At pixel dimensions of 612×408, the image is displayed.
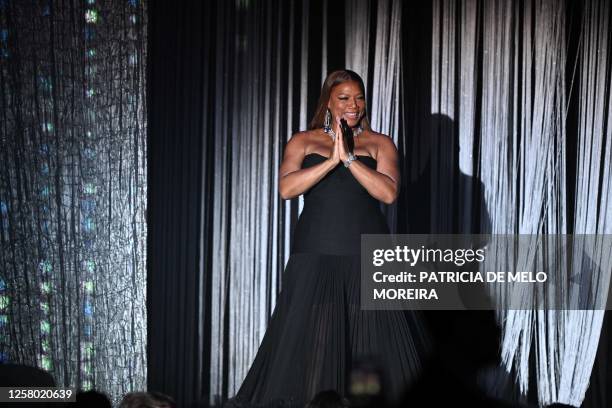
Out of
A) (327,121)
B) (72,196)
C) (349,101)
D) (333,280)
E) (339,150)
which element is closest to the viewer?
(339,150)

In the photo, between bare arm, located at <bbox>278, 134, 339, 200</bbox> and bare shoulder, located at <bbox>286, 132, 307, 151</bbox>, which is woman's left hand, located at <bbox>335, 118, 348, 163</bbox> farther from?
bare shoulder, located at <bbox>286, 132, 307, 151</bbox>

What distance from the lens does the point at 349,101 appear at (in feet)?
10.9

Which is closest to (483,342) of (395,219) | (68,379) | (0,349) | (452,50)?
(395,219)

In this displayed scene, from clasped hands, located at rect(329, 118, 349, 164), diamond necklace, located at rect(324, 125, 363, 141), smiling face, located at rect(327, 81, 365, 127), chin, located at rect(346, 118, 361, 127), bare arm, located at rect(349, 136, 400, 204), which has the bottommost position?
bare arm, located at rect(349, 136, 400, 204)

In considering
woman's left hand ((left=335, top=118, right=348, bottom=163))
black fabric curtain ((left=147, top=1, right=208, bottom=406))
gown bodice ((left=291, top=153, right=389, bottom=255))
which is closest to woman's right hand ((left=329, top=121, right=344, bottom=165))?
woman's left hand ((left=335, top=118, right=348, bottom=163))

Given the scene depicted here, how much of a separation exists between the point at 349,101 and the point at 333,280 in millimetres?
698

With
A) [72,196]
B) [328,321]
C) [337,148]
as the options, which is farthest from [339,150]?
[72,196]

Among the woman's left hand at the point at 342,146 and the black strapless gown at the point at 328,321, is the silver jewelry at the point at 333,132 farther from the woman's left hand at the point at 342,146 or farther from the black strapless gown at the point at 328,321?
the woman's left hand at the point at 342,146

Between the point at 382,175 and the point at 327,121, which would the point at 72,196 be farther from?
the point at 382,175

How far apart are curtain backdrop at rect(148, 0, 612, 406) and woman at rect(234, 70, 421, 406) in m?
0.98

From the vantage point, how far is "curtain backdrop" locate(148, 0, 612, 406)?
4168 mm

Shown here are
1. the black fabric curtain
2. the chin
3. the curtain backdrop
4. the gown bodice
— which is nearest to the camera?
the gown bodice

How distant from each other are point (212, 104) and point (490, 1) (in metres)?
1.49

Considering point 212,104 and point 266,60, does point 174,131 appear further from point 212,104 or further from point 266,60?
point 266,60
